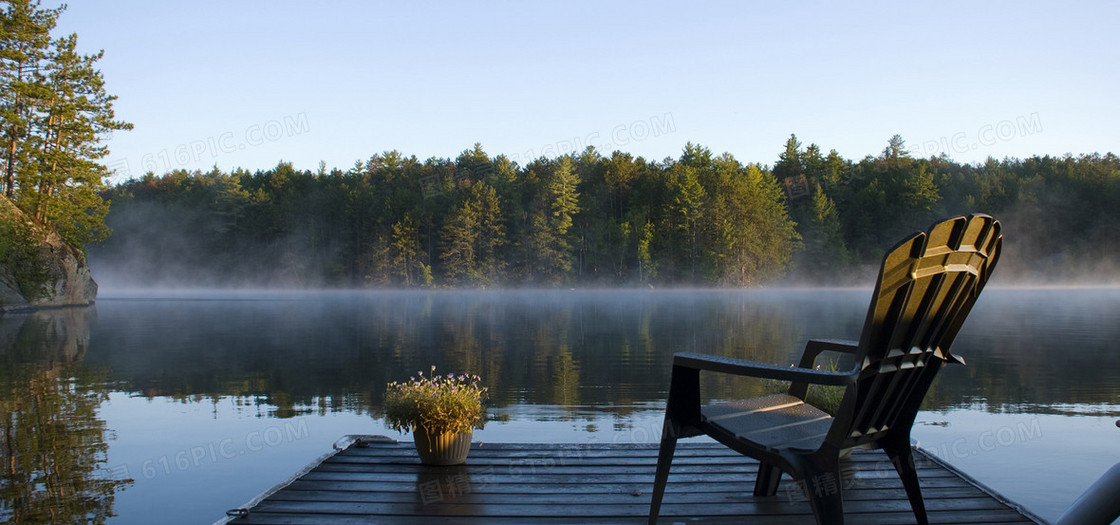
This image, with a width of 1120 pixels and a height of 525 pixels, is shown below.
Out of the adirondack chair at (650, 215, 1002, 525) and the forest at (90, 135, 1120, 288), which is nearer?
the adirondack chair at (650, 215, 1002, 525)

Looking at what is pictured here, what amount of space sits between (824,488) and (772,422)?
0.48m

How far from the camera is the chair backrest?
2.26 metres

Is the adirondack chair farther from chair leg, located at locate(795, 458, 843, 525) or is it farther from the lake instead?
the lake

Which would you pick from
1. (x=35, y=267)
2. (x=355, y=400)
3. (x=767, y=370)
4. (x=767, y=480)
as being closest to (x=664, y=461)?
(x=767, y=370)

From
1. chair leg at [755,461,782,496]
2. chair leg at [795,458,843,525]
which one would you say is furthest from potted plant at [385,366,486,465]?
chair leg at [795,458,843,525]

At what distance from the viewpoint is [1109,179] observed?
52.0m

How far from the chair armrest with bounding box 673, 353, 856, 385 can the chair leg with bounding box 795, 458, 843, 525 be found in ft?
0.85

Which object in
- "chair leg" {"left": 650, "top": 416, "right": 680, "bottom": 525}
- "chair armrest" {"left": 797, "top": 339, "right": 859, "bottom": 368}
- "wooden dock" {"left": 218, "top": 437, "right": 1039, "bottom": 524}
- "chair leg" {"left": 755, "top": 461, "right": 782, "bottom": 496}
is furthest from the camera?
"chair armrest" {"left": 797, "top": 339, "right": 859, "bottom": 368}

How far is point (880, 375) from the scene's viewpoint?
7.92 feet

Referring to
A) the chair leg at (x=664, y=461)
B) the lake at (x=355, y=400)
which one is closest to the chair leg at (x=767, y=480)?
the lake at (x=355, y=400)

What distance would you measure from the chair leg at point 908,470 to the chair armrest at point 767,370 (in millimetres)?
584

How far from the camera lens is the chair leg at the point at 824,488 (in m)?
2.32

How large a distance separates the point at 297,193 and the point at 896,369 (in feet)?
189

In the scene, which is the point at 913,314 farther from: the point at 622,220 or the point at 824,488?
the point at 622,220
